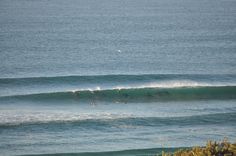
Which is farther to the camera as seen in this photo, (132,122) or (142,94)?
(142,94)

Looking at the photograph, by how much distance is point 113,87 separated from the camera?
44.7m

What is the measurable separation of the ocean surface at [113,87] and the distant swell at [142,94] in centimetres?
9

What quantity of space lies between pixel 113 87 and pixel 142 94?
2.93m

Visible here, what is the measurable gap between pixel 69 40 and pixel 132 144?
41486 mm

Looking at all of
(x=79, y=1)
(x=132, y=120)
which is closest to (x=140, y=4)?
(x=79, y=1)

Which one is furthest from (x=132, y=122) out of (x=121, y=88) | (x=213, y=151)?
(x=213, y=151)

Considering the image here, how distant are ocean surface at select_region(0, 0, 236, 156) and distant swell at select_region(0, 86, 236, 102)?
9 centimetres

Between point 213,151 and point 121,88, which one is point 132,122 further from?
point 213,151

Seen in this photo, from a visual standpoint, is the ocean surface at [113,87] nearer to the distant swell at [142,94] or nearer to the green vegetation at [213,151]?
the distant swell at [142,94]

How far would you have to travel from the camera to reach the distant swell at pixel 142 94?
41.9 metres

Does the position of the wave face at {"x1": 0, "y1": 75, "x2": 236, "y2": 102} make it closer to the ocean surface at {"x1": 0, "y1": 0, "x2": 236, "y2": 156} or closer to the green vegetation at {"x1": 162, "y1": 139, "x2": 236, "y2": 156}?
the ocean surface at {"x1": 0, "y1": 0, "x2": 236, "y2": 156}

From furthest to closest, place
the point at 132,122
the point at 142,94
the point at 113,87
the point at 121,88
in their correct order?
the point at 113,87 → the point at 121,88 → the point at 142,94 → the point at 132,122

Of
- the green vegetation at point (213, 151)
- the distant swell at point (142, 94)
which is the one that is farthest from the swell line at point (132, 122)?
→ the green vegetation at point (213, 151)

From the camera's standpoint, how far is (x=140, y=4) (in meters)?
136
